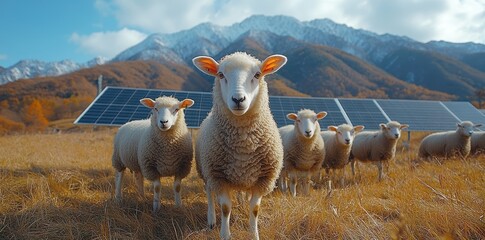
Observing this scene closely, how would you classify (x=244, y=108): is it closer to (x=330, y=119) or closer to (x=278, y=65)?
(x=278, y=65)

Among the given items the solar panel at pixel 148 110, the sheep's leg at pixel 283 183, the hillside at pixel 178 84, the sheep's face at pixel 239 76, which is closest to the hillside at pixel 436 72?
the hillside at pixel 178 84

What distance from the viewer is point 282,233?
2.84 meters

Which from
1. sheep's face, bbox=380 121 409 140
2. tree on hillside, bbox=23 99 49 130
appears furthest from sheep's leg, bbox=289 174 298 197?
tree on hillside, bbox=23 99 49 130

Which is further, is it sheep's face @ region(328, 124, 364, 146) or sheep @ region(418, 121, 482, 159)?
sheep @ region(418, 121, 482, 159)

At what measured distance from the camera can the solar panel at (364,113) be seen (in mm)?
12150

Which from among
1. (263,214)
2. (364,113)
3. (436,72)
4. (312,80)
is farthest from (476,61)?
(263,214)

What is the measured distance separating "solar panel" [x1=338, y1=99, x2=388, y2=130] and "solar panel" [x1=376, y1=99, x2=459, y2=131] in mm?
544

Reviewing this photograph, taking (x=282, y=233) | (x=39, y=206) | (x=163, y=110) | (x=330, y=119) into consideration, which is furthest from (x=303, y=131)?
(x=330, y=119)

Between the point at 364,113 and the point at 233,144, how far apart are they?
1168 centimetres

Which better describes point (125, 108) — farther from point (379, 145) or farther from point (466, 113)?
point (466, 113)

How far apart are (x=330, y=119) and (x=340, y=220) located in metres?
9.61

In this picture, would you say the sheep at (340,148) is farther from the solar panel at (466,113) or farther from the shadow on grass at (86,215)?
the solar panel at (466,113)

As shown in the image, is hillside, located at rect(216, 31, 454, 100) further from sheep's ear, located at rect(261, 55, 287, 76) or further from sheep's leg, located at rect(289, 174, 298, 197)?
sheep's ear, located at rect(261, 55, 287, 76)

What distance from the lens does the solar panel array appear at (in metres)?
10.9
